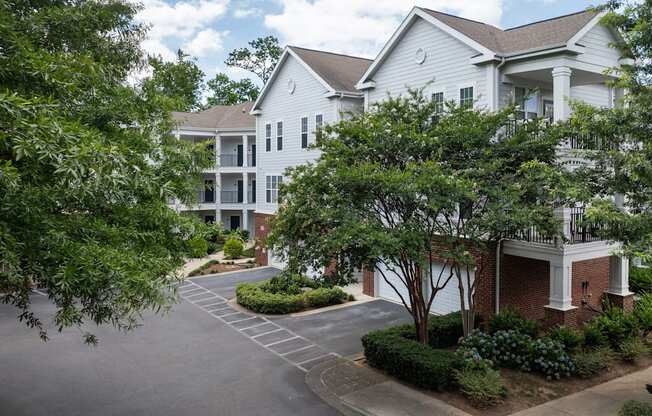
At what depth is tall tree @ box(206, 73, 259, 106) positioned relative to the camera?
54.8 meters

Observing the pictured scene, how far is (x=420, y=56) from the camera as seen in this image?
1867 centimetres

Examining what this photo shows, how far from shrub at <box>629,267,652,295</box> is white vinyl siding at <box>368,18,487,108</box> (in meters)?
8.30

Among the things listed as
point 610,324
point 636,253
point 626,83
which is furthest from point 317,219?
point 610,324

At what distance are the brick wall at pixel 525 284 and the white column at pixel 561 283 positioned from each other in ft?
4.20

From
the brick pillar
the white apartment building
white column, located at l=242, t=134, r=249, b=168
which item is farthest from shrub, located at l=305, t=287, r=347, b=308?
white column, located at l=242, t=134, r=249, b=168

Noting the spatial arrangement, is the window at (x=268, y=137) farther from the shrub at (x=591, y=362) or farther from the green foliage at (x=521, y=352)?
the shrub at (x=591, y=362)

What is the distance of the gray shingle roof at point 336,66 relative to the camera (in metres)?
23.6

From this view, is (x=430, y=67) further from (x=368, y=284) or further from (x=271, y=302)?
(x=271, y=302)

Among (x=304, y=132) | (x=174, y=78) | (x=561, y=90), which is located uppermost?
(x=304, y=132)

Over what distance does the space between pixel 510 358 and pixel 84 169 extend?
1122cm

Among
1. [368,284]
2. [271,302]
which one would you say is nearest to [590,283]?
[368,284]

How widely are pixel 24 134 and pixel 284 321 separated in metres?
13.5

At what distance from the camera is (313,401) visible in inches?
446

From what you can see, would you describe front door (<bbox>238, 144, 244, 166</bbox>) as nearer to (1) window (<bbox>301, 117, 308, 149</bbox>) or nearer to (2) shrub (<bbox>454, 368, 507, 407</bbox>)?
(1) window (<bbox>301, 117, 308, 149</bbox>)
